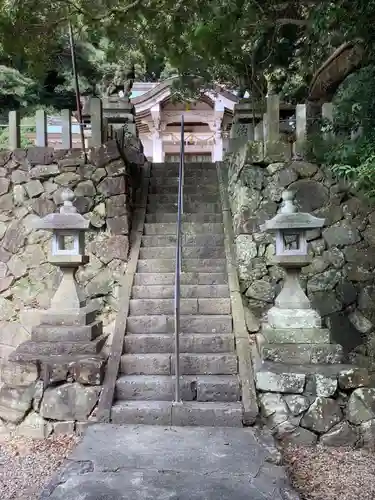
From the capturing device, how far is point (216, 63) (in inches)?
337

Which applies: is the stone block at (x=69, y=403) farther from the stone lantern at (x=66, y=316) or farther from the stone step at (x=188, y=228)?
the stone step at (x=188, y=228)

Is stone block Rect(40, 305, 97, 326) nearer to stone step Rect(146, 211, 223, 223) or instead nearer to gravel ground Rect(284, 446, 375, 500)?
gravel ground Rect(284, 446, 375, 500)

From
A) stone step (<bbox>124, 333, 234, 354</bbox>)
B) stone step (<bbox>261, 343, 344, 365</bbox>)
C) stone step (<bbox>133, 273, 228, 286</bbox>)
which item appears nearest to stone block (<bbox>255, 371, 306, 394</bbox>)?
stone step (<bbox>261, 343, 344, 365</bbox>)

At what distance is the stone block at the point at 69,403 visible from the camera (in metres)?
3.86

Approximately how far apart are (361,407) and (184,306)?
215 centimetres

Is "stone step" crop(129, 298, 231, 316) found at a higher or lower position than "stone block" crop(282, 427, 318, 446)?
higher

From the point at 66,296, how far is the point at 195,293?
1581 millimetres

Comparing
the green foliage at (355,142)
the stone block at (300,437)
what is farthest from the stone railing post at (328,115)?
the stone block at (300,437)

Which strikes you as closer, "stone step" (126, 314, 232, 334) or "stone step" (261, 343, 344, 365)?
"stone step" (261, 343, 344, 365)

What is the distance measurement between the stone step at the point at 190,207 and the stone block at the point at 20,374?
3.52m

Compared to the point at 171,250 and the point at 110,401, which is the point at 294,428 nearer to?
the point at 110,401

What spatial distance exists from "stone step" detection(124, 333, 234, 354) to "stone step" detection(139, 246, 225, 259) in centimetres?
163

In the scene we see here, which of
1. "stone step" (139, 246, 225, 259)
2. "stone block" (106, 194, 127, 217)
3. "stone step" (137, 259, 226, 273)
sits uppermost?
"stone block" (106, 194, 127, 217)

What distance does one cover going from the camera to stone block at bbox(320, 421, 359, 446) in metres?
3.69
